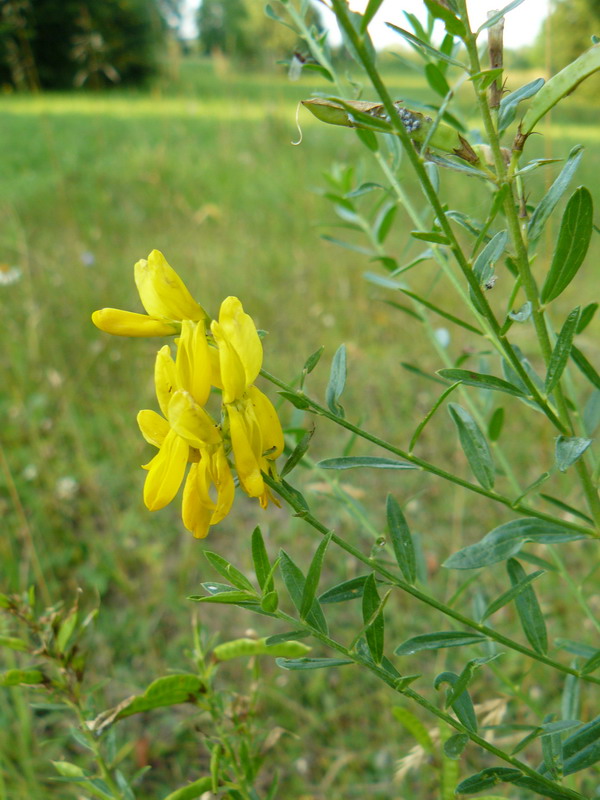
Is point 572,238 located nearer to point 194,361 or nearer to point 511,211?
point 511,211

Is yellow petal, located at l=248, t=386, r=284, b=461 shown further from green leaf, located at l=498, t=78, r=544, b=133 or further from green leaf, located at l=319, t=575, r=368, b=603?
green leaf, located at l=498, t=78, r=544, b=133

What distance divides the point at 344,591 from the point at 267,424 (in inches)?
7.3

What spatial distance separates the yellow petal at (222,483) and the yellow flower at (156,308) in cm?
10

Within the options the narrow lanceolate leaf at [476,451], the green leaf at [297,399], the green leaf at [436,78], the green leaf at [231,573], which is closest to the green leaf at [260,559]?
the green leaf at [231,573]

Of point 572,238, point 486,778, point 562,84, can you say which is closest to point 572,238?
point 572,238

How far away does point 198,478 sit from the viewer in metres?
0.51

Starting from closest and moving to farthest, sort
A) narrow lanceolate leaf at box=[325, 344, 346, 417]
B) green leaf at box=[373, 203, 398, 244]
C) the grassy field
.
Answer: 1. narrow lanceolate leaf at box=[325, 344, 346, 417]
2. green leaf at box=[373, 203, 398, 244]
3. the grassy field

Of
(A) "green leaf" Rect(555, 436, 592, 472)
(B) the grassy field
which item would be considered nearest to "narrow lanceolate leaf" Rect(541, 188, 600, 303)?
(A) "green leaf" Rect(555, 436, 592, 472)

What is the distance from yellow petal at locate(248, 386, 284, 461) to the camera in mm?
515

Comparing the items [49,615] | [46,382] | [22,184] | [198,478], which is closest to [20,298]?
[46,382]

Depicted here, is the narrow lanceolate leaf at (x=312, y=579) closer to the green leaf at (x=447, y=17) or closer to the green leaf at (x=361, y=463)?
the green leaf at (x=361, y=463)

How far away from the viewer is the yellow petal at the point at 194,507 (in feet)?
1.67

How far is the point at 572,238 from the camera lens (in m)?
0.50

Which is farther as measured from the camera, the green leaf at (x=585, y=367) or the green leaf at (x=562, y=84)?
the green leaf at (x=585, y=367)
